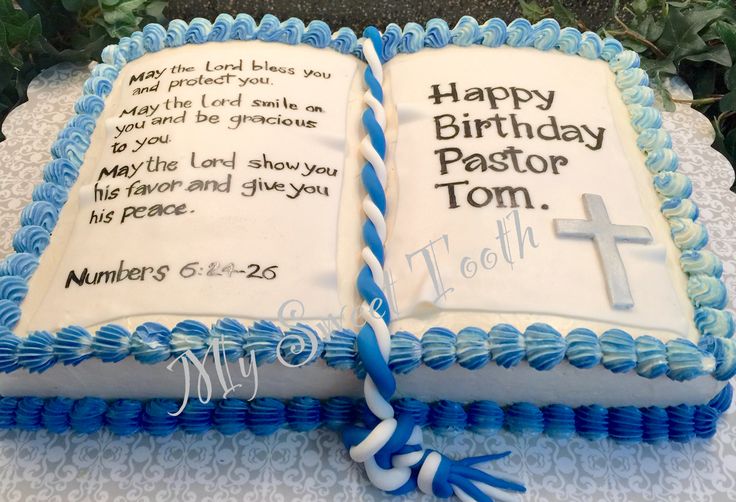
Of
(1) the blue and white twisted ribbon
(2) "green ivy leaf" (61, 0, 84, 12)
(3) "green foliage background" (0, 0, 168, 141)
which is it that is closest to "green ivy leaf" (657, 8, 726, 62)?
(1) the blue and white twisted ribbon

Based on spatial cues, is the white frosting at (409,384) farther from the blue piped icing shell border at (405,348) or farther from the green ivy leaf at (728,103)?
the green ivy leaf at (728,103)

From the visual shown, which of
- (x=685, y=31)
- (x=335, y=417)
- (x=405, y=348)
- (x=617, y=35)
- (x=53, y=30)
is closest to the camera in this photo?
(x=405, y=348)

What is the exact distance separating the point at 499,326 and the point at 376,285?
0.90 ft

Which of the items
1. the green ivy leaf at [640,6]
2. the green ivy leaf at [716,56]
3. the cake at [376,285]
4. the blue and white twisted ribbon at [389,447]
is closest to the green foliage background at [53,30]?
the cake at [376,285]

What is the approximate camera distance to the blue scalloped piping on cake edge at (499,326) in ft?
4.28

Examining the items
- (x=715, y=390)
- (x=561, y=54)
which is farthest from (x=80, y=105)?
(x=715, y=390)

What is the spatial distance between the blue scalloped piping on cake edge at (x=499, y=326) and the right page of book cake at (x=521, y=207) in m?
0.04

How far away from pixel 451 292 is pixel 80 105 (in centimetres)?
120

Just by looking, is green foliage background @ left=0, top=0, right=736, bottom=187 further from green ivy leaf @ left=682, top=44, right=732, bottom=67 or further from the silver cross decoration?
the silver cross decoration

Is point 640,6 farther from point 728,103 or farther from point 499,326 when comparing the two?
point 499,326

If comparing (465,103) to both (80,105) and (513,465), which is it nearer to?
(513,465)

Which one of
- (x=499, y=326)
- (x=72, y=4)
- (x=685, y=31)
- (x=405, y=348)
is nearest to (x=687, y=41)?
(x=685, y=31)

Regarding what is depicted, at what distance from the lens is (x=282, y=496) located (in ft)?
4.49

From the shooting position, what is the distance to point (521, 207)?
1.49m
